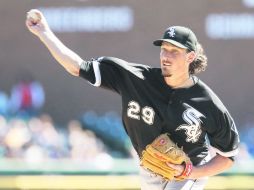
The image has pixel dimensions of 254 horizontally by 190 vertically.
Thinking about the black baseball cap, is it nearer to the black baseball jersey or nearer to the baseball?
the black baseball jersey

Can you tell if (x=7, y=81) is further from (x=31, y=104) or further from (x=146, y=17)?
(x=146, y=17)

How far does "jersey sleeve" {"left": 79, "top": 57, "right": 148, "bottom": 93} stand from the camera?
3564 mm

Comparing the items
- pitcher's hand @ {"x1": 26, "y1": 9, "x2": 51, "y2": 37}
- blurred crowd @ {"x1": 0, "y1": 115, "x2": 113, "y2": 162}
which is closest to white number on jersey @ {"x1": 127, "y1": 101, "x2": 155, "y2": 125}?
pitcher's hand @ {"x1": 26, "y1": 9, "x2": 51, "y2": 37}

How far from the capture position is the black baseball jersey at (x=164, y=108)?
11.6ft

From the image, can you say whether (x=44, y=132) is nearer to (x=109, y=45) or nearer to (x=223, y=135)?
(x=109, y=45)

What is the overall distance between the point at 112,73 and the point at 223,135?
64 cm

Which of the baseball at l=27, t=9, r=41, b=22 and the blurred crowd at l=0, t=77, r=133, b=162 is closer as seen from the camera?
the baseball at l=27, t=9, r=41, b=22

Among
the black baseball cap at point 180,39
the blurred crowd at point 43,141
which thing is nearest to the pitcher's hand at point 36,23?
the black baseball cap at point 180,39

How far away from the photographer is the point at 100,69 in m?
3.59

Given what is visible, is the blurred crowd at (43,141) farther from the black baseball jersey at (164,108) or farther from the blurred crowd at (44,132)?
the black baseball jersey at (164,108)

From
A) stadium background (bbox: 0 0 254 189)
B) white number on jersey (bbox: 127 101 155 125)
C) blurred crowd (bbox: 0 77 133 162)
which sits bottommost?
blurred crowd (bbox: 0 77 133 162)

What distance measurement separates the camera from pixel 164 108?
11.7 ft

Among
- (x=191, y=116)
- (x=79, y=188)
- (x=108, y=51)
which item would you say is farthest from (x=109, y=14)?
(x=191, y=116)

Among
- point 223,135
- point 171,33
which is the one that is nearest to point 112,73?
point 171,33
